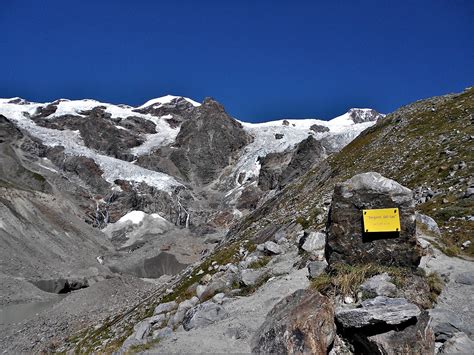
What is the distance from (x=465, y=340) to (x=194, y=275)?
17.0 meters

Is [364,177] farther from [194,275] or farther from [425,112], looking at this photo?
[425,112]

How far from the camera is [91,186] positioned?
168000 mm

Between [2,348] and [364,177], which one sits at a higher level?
[364,177]

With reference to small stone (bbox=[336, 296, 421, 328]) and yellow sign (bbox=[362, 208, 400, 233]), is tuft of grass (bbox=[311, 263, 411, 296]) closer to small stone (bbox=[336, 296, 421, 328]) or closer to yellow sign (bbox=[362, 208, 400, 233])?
small stone (bbox=[336, 296, 421, 328])

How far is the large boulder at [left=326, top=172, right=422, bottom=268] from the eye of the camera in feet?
35.4

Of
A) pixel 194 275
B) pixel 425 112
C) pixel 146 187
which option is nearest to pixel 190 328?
pixel 194 275

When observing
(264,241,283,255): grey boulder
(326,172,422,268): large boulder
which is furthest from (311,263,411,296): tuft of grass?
(264,241,283,255): grey boulder

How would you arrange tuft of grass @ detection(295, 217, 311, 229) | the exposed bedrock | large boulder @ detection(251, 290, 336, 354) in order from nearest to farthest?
large boulder @ detection(251, 290, 336, 354) < tuft of grass @ detection(295, 217, 311, 229) < the exposed bedrock

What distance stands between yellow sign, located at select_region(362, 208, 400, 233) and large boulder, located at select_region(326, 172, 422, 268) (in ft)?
0.56

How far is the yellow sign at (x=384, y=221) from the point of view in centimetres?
1070

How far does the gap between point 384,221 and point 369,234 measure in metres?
0.54

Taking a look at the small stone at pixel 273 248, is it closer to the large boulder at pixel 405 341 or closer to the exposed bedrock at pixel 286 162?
the large boulder at pixel 405 341

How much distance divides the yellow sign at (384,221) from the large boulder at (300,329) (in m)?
2.41

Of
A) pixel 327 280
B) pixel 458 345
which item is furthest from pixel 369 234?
pixel 458 345
